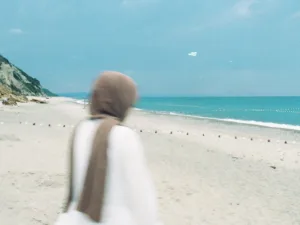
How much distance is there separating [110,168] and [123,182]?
0.31ft

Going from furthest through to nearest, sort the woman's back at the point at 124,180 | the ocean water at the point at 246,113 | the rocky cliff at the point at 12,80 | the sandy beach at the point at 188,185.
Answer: the rocky cliff at the point at 12,80 → the ocean water at the point at 246,113 → the sandy beach at the point at 188,185 → the woman's back at the point at 124,180

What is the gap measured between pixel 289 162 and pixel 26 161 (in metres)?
7.14

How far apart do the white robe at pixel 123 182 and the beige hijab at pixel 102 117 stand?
0.03 meters

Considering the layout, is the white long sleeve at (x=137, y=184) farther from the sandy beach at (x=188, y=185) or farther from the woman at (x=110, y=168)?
the sandy beach at (x=188, y=185)

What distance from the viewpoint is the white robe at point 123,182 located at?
2.01 metres

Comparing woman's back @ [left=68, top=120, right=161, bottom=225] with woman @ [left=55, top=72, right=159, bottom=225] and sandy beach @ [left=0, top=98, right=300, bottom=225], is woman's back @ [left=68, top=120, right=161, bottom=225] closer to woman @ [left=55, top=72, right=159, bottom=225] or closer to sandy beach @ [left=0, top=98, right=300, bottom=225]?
woman @ [left=55, top=72, right=159, bottom=225]

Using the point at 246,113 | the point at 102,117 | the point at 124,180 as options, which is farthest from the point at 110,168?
the point at 246,113

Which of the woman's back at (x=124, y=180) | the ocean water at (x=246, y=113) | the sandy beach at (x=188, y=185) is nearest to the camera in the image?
the woman's back at (x=124, y=180)

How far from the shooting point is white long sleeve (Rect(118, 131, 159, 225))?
2020mm

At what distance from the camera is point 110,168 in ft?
6.62

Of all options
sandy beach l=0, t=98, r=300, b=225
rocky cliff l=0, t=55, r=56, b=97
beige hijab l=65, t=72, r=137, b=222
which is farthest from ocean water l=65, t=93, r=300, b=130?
rocky cliff l=0, t=55, r=56, b=97

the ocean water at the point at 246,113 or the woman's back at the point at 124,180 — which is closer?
the woman's back at the point at 124,180

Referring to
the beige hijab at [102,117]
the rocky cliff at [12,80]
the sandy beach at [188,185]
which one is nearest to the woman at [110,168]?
the beige hijab at [102,117]

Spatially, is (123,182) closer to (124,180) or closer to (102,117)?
(124,180)
